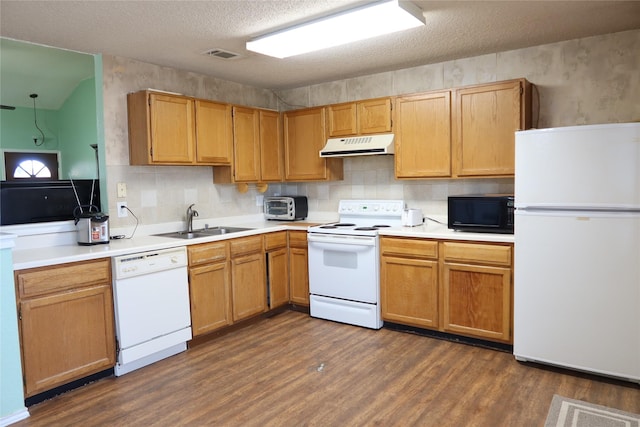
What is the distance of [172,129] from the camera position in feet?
12.2

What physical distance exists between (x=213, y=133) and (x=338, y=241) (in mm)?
1516

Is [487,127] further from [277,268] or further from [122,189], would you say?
[122,189]

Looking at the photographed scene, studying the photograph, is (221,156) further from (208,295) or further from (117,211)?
(208,295)

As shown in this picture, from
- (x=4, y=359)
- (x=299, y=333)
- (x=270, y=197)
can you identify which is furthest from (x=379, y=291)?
(x=4, y=359)

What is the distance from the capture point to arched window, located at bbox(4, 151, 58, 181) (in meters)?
5.98

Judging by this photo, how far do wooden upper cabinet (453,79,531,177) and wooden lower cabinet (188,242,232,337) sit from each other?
2.13m

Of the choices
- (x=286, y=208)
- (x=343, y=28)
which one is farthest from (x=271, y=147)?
(x=343, y=28)

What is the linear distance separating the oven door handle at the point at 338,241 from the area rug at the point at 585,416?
1796 mm

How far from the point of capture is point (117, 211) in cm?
366

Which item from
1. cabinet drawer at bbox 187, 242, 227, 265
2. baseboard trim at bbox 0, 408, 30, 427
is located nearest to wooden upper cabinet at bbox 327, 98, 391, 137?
cabinet drawer at bbox 187, 242, 227, 265

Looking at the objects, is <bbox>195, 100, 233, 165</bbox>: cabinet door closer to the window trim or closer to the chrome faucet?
the chrome faucet

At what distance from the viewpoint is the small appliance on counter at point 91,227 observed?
3.24 metres

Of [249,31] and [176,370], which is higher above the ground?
[249,31]

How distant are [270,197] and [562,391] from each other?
3308 millimetres
